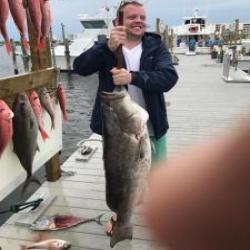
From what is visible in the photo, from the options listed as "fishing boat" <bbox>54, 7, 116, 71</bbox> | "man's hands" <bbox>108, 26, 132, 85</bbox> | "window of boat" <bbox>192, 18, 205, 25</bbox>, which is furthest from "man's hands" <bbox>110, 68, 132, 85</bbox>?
"window of boat" <bbox>192, 18, 205, 25</bbox>

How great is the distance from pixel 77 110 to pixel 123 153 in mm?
16055

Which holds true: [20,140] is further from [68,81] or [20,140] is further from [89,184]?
[68,81]

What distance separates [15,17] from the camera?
10.0 feet

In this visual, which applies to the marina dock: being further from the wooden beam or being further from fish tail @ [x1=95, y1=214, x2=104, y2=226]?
the wooden beam

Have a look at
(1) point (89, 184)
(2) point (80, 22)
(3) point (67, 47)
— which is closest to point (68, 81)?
(3) point (67, 47)

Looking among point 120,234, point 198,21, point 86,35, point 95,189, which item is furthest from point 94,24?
point 120,234

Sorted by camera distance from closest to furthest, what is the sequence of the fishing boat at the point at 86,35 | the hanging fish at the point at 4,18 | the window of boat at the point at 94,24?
the hanging fish at the point at 4,18 < the fishing boat at the point at 86,35 < the window of boat at the point at 94,24

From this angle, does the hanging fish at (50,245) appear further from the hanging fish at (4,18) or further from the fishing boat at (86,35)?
the fishing boat at (86,35)

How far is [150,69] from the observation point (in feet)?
10.2

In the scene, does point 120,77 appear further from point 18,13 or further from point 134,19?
point 18,13

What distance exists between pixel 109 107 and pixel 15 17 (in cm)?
126

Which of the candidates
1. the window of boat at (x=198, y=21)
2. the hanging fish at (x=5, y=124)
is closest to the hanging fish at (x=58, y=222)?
the hanging fish at (x=5, y=124)

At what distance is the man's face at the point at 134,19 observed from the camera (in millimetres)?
2916

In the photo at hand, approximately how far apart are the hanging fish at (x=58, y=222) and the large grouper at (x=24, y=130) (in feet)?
2.14
